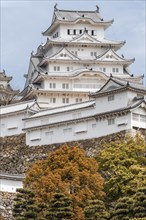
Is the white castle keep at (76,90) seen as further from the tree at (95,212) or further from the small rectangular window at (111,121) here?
the tree at (95,212)

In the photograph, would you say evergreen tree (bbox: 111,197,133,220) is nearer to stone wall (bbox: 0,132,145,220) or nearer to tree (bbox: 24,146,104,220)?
tree (bbox: 24,146,104,220)

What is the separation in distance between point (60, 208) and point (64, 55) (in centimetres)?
2956

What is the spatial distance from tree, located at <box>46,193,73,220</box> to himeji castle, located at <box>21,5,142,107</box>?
2466 centimetres

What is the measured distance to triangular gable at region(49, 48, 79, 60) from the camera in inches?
2527

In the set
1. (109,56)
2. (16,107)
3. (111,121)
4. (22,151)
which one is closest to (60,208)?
(111,121)

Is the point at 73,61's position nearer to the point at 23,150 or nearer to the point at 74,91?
the point at 74,91

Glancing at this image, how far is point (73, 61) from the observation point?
64250mm

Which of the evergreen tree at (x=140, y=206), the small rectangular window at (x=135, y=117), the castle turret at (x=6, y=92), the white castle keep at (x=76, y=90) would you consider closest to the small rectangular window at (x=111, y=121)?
the white castle keep at (x=76, y=90)

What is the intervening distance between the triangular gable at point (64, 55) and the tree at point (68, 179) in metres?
23.8

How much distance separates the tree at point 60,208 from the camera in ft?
119

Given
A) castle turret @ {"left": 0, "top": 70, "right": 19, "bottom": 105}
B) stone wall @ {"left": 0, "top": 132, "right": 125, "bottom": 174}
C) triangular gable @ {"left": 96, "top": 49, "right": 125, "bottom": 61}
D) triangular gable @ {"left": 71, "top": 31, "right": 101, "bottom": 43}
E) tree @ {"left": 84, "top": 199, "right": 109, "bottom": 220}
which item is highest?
triangular gable @ {"left": 71, "top": 31, "right": 101, "bottom": 43}

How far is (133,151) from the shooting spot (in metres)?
44.0

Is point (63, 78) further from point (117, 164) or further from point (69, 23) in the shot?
point (117, 164)

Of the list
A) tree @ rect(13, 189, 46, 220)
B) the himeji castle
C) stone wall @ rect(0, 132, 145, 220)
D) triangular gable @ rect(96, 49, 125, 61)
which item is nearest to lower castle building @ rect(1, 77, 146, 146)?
stone wall @ rect(0, 132, 145, 220)
